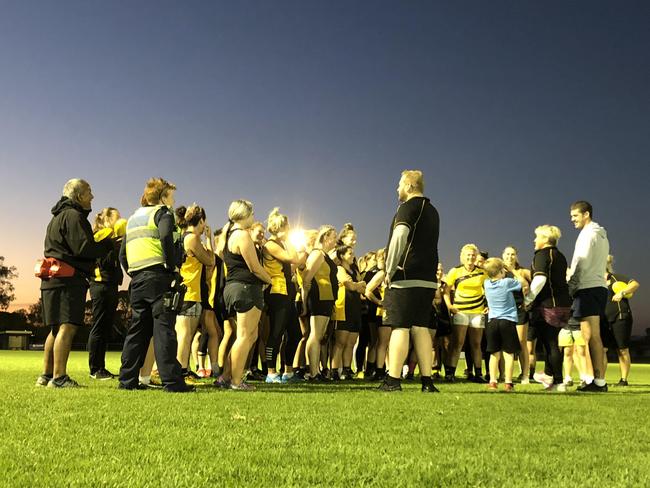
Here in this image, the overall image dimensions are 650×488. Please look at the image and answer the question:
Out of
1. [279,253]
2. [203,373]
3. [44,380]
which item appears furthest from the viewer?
[203,373]

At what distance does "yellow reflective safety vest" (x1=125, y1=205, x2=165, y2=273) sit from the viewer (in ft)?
20.6

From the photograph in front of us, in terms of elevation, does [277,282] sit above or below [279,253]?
below

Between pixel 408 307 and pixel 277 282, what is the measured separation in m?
2.15

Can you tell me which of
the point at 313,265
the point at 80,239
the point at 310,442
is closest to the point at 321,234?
the point at 313,265

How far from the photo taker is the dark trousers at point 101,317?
26.8ft

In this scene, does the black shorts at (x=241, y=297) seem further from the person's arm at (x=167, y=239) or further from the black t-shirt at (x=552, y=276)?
the black t-shirt at (x=552, y=276)

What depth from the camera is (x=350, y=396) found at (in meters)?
5.86

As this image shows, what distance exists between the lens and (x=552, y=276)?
27.3ft

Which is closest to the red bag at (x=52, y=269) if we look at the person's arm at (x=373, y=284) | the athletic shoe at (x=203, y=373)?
the athletic shoe at (x=203, y=373)

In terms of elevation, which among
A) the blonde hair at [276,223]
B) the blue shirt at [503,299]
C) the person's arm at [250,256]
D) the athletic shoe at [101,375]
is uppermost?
the blonde hair at [276,223]

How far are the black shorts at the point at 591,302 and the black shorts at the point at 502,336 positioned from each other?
0.91m

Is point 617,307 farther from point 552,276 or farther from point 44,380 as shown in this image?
point 44,380

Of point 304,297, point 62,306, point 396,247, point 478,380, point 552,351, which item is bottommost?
point 478,380

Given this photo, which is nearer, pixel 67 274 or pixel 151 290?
pixel 151 290
